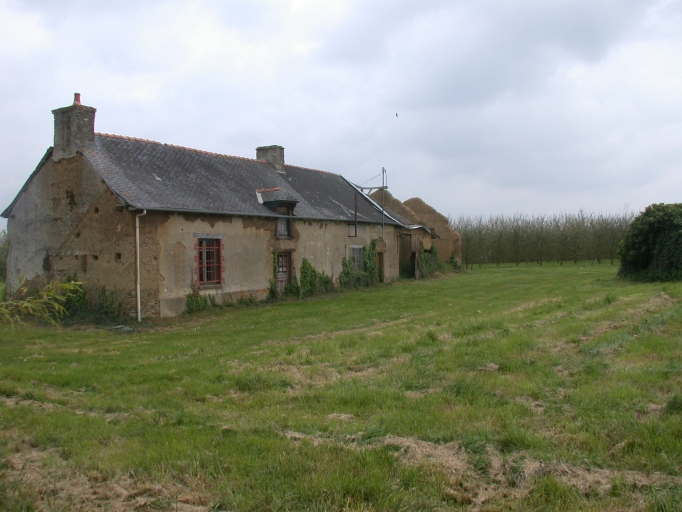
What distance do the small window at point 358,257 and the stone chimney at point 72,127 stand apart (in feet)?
41.5

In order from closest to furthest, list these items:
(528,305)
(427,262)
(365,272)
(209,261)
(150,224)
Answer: (150,224), (528,305), (209,261), (365,272), (427,262)

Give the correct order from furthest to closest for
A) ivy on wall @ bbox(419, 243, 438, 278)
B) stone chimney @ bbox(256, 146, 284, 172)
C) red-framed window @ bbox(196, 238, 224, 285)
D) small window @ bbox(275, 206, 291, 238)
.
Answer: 1. ivy on wall @ bbox(419, 243, 438, 278)
2. stone chimney @ bbox(256, 146, 284, 172)
3. small window @ bbox(275, 206, 291, 238)
4. red-framed window @ bbox(196, 238, 224, 285)

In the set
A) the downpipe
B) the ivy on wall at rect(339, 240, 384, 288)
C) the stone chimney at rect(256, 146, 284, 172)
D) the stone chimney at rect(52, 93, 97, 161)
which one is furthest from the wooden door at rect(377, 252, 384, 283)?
the stone chimney at rect(52, 93, 97, 161)

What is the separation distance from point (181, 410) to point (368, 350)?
4.11 meters

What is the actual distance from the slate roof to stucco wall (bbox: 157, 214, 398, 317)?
0.50 m

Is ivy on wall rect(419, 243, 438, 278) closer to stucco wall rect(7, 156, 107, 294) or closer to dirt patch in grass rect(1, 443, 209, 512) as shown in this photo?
stucco wall rect(7, 156, 107, 294)

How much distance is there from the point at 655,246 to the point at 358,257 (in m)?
13.0

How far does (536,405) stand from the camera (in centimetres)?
618

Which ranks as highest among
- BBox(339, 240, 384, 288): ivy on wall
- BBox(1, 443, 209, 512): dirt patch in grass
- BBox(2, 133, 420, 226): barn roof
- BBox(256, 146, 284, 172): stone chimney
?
BBox(256, 146, 284, 172): stone chimney

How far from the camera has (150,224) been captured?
1648cm

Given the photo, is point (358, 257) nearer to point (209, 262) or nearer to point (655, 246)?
point (209, 262)

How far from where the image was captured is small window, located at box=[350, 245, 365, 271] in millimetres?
26234

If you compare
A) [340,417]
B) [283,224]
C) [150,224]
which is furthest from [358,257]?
[340,417]

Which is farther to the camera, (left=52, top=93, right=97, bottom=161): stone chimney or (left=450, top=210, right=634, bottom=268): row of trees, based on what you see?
(left=450, top=210, right=634, bottom=268): row of trees
